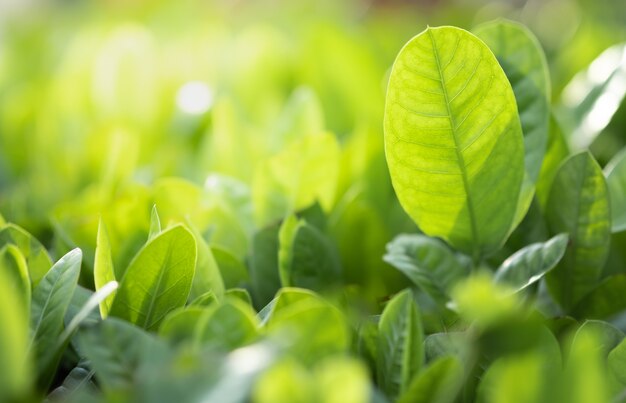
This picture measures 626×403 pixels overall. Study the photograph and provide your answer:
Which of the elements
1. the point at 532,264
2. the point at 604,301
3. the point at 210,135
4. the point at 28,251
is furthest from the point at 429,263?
the point at 210,135

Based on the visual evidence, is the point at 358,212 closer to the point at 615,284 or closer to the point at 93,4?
the point at 615,284

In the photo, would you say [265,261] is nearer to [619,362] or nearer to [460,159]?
[460,159]

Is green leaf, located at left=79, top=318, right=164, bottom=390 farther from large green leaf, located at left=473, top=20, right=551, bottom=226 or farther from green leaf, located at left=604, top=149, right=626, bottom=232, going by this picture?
green leaf, located at left=604, top=149, right=626, bottom=232

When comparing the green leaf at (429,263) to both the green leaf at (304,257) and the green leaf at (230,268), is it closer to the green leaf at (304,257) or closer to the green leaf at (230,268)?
the green leaf at (304,257)

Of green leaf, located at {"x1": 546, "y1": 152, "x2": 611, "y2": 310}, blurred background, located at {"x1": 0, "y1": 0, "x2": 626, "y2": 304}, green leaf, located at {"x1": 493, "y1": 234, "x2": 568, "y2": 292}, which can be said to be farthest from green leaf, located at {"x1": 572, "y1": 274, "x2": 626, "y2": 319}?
blurred background, located at {"x1": 0, "y1": 0, "x2": 626, "y2": 304}

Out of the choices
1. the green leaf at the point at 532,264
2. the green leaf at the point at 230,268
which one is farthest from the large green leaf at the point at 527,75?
the green leaf at the point at 230,268
